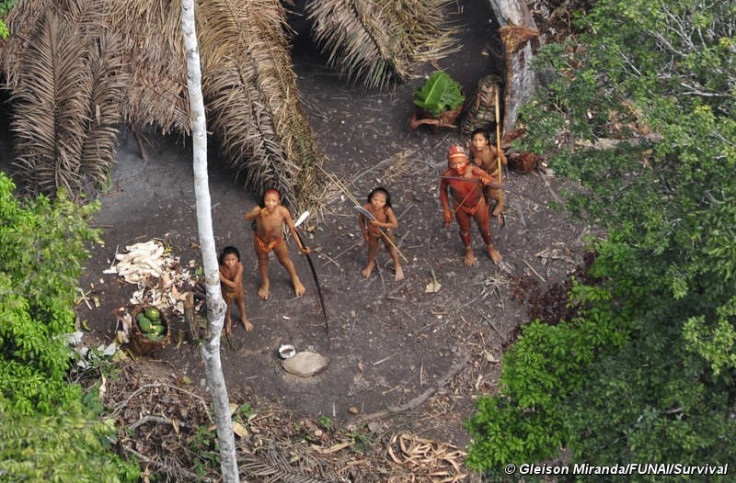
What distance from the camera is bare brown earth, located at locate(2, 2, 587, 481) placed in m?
10.5

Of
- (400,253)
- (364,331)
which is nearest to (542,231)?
(400,253)

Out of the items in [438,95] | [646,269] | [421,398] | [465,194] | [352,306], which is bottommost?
[421,398]

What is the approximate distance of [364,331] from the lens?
37.5 ft

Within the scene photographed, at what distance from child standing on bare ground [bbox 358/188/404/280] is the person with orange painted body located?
0.66 m

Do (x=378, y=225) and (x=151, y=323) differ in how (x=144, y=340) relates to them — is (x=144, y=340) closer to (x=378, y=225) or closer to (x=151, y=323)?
(x=151, y=323)

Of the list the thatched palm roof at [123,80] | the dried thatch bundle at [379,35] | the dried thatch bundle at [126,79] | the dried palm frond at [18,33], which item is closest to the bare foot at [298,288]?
the thatched palm roof at [123,80]

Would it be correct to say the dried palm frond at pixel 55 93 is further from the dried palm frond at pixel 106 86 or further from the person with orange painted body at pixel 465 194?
the person with orange painted body at pixel 465 194

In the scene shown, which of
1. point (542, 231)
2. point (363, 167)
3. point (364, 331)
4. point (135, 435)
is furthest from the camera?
point (363, 167)

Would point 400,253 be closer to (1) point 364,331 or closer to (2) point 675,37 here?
(1) point 364,331

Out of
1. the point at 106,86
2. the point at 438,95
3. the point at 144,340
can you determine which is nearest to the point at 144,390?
the point at 144,340

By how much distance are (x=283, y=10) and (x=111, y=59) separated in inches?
86.0

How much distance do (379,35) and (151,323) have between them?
15.9 feet

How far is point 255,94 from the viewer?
12.1 m

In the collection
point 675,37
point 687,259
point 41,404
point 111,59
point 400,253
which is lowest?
point 400,253
